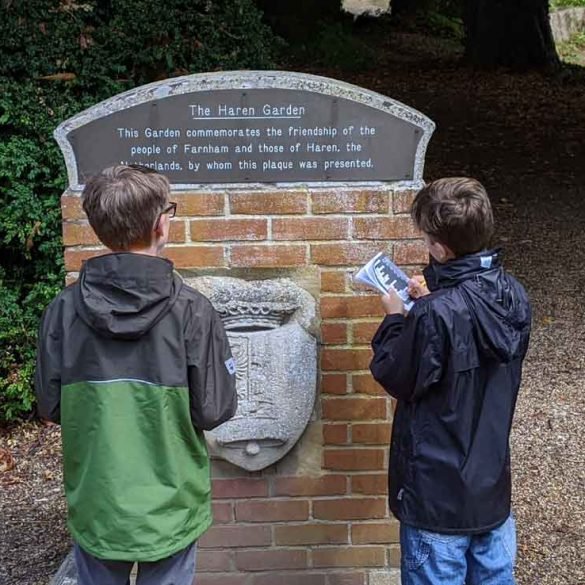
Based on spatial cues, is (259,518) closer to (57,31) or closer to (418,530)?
(418,530)

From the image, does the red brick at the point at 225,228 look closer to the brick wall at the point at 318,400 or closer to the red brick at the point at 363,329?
the brick wall at the point at 318,400

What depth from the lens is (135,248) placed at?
259 centimetres

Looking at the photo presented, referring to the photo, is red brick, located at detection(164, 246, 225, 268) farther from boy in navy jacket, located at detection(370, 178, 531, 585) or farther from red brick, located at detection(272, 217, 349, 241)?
boy in navy jacket, located at detection(370, 178, 531, 585)

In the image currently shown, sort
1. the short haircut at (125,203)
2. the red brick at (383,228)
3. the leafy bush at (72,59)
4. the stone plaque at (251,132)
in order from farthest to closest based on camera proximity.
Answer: the leafy bush at (72,59), the red brick at (383,228), the stone plaque at (251,132), the short haircut at (125,203)

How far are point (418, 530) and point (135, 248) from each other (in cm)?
111

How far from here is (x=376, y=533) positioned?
3598 millimetres

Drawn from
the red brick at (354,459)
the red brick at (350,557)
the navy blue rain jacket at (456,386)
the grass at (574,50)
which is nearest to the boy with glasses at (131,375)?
the navy blue rain jacket at (456,386)

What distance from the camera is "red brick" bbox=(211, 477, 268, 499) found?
3.54m

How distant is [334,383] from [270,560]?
0.69 metres

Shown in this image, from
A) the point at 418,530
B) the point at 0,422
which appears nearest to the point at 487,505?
the point at 418,530

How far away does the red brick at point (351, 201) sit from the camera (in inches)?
130

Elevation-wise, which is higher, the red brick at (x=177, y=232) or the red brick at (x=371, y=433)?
the red brick at (x=177, y=232)

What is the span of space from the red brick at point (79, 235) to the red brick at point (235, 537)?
3.61 ft

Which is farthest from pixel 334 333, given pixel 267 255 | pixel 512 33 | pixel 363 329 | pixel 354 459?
pixel 512 33
